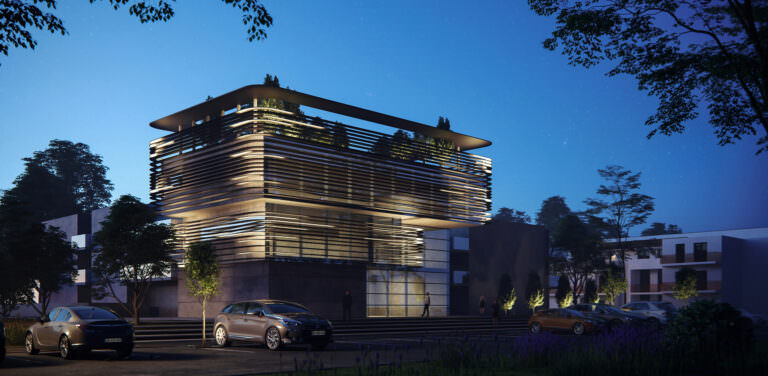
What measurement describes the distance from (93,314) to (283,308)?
535 cm

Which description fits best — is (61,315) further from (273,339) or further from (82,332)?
(273,339)

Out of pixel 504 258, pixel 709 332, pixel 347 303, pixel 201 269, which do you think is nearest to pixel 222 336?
pixel 201 269

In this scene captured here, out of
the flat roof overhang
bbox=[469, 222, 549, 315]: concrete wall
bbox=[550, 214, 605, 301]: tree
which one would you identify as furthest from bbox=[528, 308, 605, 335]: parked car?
bbox=[550, 214, 605, 301]: tree

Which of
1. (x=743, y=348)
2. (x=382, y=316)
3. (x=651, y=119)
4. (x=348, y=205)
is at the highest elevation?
(x=651, y=119)

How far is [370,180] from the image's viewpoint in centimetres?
3547

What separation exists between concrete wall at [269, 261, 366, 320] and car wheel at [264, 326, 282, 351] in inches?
464

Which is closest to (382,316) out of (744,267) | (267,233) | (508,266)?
(267,233)

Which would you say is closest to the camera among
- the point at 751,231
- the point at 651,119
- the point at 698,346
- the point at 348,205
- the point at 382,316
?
the point at 698,346

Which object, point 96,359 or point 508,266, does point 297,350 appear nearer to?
point 96,359

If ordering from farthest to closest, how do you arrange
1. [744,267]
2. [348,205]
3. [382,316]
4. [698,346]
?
[744,267] → [382,316] → [348,205] → [698,346]

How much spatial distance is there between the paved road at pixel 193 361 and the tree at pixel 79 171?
270 ft

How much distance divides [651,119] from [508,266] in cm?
3489

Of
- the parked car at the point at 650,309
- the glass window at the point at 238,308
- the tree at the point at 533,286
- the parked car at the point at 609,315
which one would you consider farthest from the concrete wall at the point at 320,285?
the tree at the point at 533,286

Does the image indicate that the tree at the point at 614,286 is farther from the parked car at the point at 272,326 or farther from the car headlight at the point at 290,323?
the car headlight at the point at 290,323
